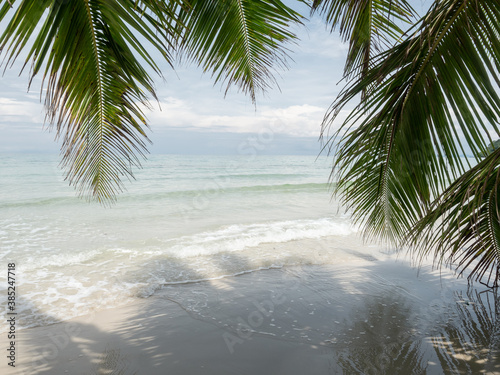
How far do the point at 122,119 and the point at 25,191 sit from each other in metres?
17.2

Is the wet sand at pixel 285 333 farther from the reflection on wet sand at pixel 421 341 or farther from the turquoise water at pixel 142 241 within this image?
the turquoise water at pixel 142 241

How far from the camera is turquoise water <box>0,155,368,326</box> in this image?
203 inches

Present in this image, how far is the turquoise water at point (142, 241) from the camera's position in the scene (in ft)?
16.9

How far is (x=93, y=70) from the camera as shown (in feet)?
6.49

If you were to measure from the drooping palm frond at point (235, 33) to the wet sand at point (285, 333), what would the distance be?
2.54 meters

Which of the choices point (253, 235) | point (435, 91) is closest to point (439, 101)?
point (435, 91)

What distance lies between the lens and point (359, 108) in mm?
1797

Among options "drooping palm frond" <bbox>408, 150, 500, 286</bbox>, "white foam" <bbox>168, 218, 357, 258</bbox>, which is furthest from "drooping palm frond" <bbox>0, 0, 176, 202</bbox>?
"white foam" <bbox>168, 218, 357, 258</bbox>

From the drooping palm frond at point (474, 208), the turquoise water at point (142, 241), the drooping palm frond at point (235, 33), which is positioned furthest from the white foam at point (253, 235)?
the drooping palm frond at point (474, 208)

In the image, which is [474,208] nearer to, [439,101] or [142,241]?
[439,101]

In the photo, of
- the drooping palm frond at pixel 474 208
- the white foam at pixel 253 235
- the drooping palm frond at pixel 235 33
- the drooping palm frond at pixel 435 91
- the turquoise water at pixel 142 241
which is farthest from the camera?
the white foam at pixel 253 235

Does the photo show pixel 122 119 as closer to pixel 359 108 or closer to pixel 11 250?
pixel 359 108

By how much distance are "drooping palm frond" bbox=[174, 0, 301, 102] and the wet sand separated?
2541 mm

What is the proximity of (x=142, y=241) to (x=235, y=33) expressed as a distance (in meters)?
6.23
